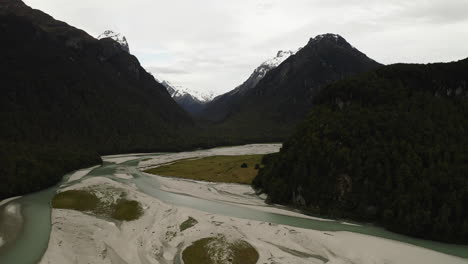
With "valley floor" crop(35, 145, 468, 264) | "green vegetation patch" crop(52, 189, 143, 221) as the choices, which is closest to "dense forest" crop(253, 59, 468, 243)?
"valley floor" crop(35, 145, 468, 264)

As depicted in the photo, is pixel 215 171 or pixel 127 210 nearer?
pixel 127 210

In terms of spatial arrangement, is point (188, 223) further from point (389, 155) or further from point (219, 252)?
point (389, 155)

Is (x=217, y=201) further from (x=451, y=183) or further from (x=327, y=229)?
(x=451, y=183)

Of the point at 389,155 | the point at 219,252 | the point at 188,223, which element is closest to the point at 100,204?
the point at 188,223

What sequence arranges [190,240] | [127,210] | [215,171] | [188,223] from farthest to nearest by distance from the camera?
[215,171] → [127,210] → [188,223] → [190,240]

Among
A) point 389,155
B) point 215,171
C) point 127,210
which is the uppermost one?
point 389,155

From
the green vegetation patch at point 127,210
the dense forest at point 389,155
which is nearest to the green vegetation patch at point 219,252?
the green vegetation patch at point 127,210
